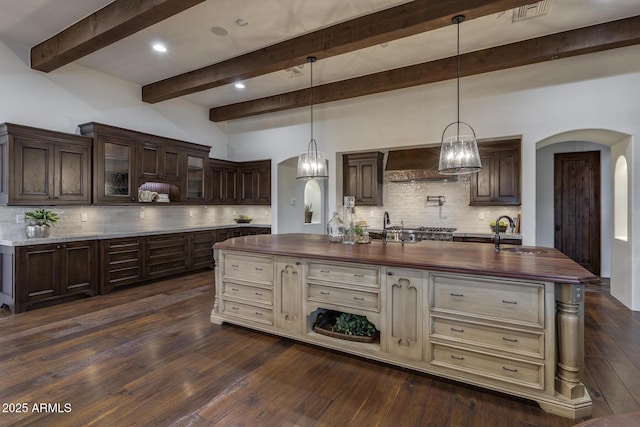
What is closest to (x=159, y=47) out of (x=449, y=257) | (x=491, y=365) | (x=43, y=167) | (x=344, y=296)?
(x=43, y=167)

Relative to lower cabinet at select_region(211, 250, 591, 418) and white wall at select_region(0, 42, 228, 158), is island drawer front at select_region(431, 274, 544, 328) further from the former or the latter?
white wall at select_region(0, 42, 228, 158)

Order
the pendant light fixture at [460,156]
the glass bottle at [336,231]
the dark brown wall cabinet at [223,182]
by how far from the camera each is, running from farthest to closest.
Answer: the dark brown wall cabinet at [223,182] < the glass bottle at [336,231] < the pendant light fixture at [460,156]

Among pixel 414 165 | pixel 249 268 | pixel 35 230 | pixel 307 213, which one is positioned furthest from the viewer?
pixel 307 213

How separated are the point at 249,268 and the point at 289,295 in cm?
55

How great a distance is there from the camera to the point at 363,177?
6152mm

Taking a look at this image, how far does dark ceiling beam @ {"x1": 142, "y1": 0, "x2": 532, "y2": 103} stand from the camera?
123 inches

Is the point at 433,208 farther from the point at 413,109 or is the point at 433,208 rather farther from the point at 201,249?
the point at 201,249

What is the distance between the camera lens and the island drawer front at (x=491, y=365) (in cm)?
214

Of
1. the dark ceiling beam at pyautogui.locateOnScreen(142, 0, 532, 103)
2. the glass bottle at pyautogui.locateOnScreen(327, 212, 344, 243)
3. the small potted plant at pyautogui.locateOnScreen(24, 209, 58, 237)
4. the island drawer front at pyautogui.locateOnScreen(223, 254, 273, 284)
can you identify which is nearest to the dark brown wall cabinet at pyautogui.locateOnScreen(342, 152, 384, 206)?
the dark ceiling beam at pyautogui.locateOnScreen(142, 0, 532, 103)

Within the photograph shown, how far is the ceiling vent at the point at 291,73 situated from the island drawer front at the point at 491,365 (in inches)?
171

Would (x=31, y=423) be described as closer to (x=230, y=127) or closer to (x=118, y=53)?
(x=118, y=53)

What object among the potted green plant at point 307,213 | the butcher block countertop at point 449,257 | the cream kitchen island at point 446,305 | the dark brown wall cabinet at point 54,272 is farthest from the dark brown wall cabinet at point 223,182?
the cream kitchen island at point 446,305

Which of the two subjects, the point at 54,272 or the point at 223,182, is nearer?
the point at 54,272

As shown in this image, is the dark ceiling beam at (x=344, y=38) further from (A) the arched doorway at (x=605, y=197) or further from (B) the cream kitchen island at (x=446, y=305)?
(A) the arched doorway at (x=605, y=197)
